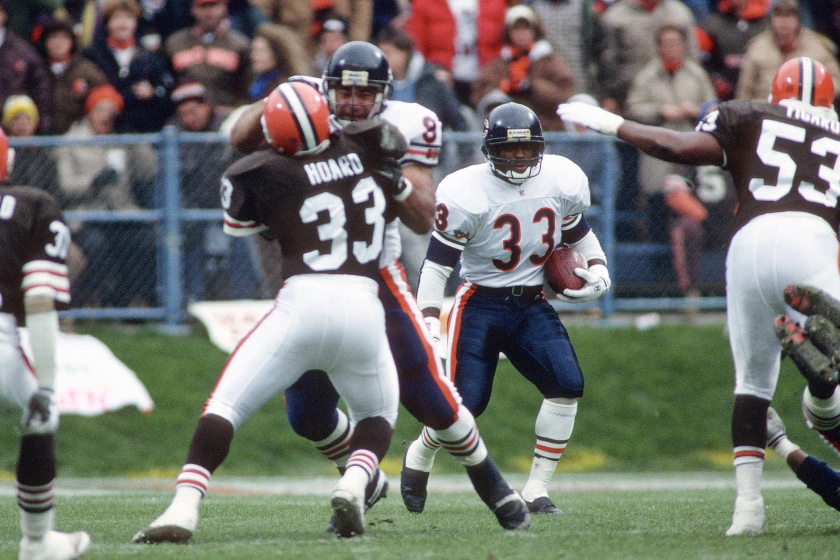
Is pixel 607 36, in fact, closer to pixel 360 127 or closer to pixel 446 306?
pixel 446 306

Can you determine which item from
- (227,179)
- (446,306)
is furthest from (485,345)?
(446,306)

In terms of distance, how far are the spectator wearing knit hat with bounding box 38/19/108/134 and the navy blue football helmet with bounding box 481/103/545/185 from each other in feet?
17.2

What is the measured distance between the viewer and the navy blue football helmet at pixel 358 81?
4.69 m

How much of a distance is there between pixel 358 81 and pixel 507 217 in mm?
1219

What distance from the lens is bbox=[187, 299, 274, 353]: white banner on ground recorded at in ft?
29.2

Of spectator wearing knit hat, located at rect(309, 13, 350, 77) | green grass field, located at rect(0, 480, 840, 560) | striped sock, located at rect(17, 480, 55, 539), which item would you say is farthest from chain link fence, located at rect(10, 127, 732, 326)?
striped sock, located at rect(17, 480, 55, 539)

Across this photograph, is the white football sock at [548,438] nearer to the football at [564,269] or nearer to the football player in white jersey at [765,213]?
the football at [564,269]

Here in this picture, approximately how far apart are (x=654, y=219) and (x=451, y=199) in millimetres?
4039

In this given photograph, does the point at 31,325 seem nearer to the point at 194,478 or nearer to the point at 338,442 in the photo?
the point at 194,478

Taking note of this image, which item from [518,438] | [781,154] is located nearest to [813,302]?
[781,154]

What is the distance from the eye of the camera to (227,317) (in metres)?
8.97

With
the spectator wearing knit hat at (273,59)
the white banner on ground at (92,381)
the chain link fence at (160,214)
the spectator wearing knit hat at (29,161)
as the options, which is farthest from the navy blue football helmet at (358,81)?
the spectator wearing knit hat at (29,161)

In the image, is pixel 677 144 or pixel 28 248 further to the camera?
pixel 677 144

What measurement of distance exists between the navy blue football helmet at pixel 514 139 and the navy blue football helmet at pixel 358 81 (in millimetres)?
839
